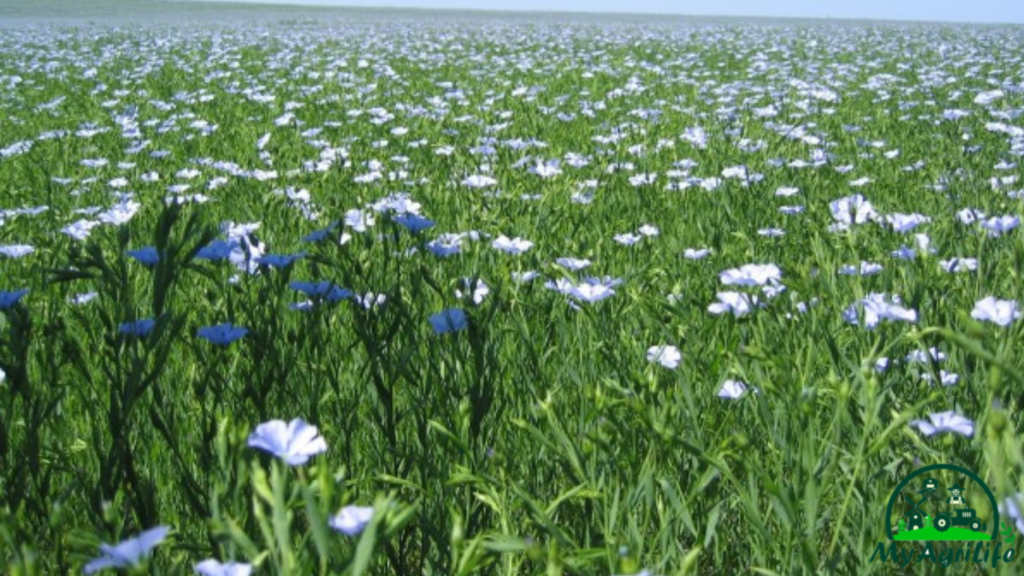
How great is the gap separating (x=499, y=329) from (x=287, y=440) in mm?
992

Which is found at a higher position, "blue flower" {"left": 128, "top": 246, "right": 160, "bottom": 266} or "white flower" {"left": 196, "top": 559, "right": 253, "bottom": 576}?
"blue flower" {"left": 128, "top": 246, "right": 160, "bottom": 266}

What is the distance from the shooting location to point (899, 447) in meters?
1.63

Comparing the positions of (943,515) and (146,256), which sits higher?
(146,256)

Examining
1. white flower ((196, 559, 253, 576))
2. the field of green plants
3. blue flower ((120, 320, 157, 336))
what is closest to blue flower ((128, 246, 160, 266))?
the field of green plants

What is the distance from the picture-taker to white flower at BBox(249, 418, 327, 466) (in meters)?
1.08

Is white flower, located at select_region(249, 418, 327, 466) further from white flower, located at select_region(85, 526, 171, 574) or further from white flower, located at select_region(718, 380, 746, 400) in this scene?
white flower, located at select_region(718, 380, 746, 400)

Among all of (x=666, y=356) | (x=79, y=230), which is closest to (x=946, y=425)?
(x=666, y=356)

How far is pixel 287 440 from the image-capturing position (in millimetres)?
1124

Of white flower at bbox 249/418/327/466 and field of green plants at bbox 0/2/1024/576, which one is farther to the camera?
field of green plants at bbox 0/2/1024/576

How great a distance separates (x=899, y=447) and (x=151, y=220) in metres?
2.76

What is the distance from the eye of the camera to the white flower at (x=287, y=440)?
42.6 inches

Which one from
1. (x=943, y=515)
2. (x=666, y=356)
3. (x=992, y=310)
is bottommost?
(x=666, y=356)

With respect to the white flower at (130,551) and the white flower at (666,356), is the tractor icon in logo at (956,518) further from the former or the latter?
the white flower at (130,551)

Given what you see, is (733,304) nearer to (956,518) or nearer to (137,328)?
(956,518)
